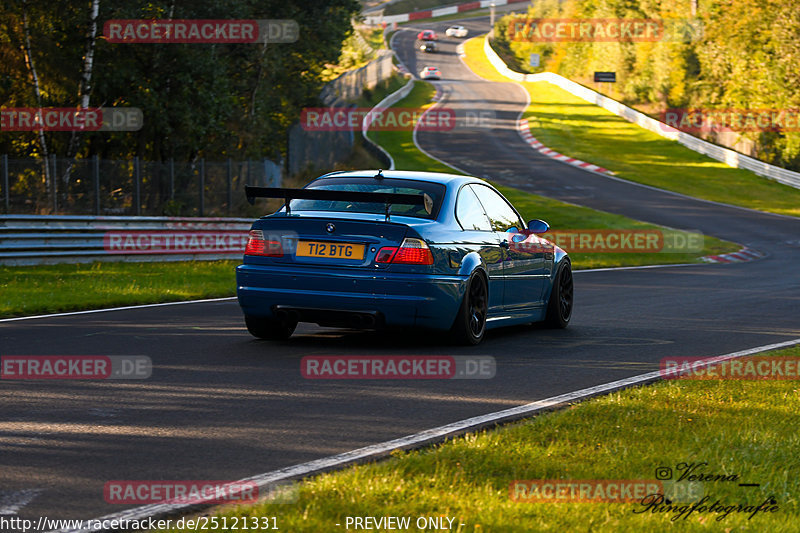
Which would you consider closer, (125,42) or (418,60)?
(125,42)

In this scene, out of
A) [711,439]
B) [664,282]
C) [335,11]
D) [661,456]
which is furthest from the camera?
[335,11]

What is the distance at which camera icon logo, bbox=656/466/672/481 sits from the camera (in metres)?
5.34

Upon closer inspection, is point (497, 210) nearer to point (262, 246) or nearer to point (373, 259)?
Answer: point (373, 259)

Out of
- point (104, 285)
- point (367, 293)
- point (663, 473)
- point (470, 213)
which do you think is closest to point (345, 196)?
point (367, 293)

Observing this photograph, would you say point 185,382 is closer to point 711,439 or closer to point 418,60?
point 711,439

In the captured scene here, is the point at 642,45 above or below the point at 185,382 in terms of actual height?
above

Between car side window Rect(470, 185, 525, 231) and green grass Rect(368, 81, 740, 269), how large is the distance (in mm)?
13052

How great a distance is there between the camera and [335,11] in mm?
36344

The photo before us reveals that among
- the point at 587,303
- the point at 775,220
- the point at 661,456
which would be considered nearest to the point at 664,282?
the point at 587,303

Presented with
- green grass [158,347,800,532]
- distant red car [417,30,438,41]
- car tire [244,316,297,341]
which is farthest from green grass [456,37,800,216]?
green grass [158,347,800,532]

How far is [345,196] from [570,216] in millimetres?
26886

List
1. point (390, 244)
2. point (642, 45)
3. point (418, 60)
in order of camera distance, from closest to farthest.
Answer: point (390, 244)
point (642, 45)
point (418, 60)

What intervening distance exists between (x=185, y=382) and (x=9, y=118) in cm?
1784

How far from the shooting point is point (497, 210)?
36.6 feet
